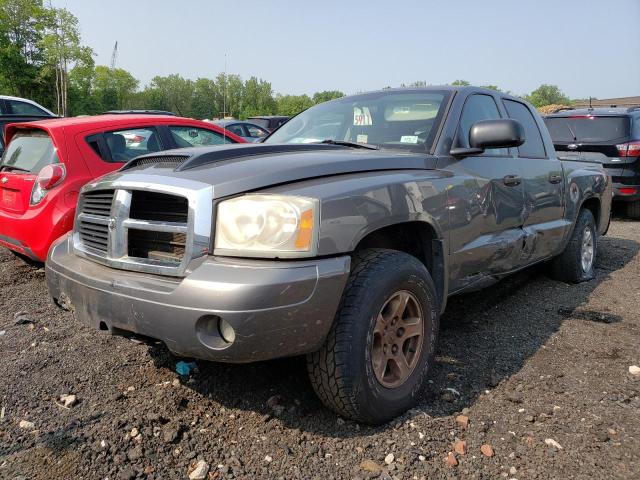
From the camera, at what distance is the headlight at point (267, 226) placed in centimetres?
205

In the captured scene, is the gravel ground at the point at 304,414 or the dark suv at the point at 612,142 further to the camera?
the dark suv at the point at 612,142

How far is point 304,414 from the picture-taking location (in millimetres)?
2500

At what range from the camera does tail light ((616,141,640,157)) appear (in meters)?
7.61

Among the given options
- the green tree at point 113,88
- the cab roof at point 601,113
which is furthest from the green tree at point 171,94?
the cab roof at point 601,113

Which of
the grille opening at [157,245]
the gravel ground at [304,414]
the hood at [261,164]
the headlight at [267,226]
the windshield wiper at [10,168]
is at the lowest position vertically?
the gravel ground at [304,414]

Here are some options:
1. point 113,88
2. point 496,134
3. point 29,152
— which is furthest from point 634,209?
point 113,88

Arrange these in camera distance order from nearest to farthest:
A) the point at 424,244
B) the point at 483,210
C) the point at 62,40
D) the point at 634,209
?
the point at 424,244 → the point at 483,210 → the point at 634,209 → the point at 62,40

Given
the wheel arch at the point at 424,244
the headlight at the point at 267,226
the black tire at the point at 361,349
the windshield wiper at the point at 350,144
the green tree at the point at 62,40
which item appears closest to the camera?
the headlight at the point at 267,226

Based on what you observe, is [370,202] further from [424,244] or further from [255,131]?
[255,131]

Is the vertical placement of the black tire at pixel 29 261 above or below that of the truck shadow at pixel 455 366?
above

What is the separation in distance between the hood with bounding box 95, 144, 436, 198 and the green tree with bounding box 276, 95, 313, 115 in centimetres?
9030

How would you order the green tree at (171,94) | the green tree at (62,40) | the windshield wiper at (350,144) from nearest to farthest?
the windshield wiper at (350,144), the green tree at (62,40), the green tree at (171,94)

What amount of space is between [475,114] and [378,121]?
644 mm

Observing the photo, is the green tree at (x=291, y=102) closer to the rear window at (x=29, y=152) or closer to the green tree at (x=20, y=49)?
the green tree at (x=20, y=49)
